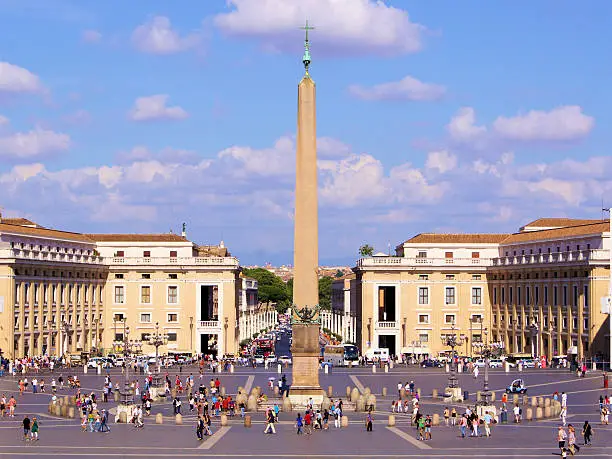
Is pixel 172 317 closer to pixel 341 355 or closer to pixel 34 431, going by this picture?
pixel 341 355

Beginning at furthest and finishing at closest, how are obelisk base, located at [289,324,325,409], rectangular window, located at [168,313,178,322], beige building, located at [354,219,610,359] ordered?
rectangular window, located at [168,313,178,322] → beige building, located at [354,219,610,359] → obelisk base, located at [289,324,325,409]

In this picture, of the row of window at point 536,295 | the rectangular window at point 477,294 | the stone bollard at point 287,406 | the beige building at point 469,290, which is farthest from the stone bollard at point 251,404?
the rectangular window at point 477,294

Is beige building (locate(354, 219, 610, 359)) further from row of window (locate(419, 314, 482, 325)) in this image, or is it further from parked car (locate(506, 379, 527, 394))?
parked car (locate(506, 379, 527, 394))

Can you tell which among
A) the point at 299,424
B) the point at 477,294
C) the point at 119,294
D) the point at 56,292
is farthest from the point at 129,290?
the point at 299,424

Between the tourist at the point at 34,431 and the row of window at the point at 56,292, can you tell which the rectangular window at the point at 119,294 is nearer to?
the row of window at the point at 56,292

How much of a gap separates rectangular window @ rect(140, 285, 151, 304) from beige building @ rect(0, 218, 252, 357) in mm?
93

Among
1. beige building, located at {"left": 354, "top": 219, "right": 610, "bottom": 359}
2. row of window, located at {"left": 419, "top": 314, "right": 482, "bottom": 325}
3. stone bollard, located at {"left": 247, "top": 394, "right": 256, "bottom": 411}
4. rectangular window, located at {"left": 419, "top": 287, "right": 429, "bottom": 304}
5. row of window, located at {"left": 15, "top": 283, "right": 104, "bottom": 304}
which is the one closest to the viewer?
stone bollard, located at {"left": 247, "top": 394, "right": 256, "bottom": 411}

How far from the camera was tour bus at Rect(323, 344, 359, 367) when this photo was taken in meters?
109

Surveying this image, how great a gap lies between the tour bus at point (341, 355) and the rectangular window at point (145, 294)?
18983 mm

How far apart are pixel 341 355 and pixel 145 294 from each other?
71.5 feet

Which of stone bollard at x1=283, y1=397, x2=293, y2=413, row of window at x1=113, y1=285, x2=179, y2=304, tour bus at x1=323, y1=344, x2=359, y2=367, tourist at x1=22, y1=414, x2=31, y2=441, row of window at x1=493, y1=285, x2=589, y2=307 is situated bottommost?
tourist at x1=22, y1=414, x2=31, y2=441

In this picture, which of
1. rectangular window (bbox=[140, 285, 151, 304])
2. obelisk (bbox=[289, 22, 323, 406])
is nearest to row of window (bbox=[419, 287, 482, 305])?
rectangular window (bbox=[140, 285, 151, 304])

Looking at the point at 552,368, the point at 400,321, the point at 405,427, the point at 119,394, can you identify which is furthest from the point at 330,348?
the point at 405,427

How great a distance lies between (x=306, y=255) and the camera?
64625 millimetres
